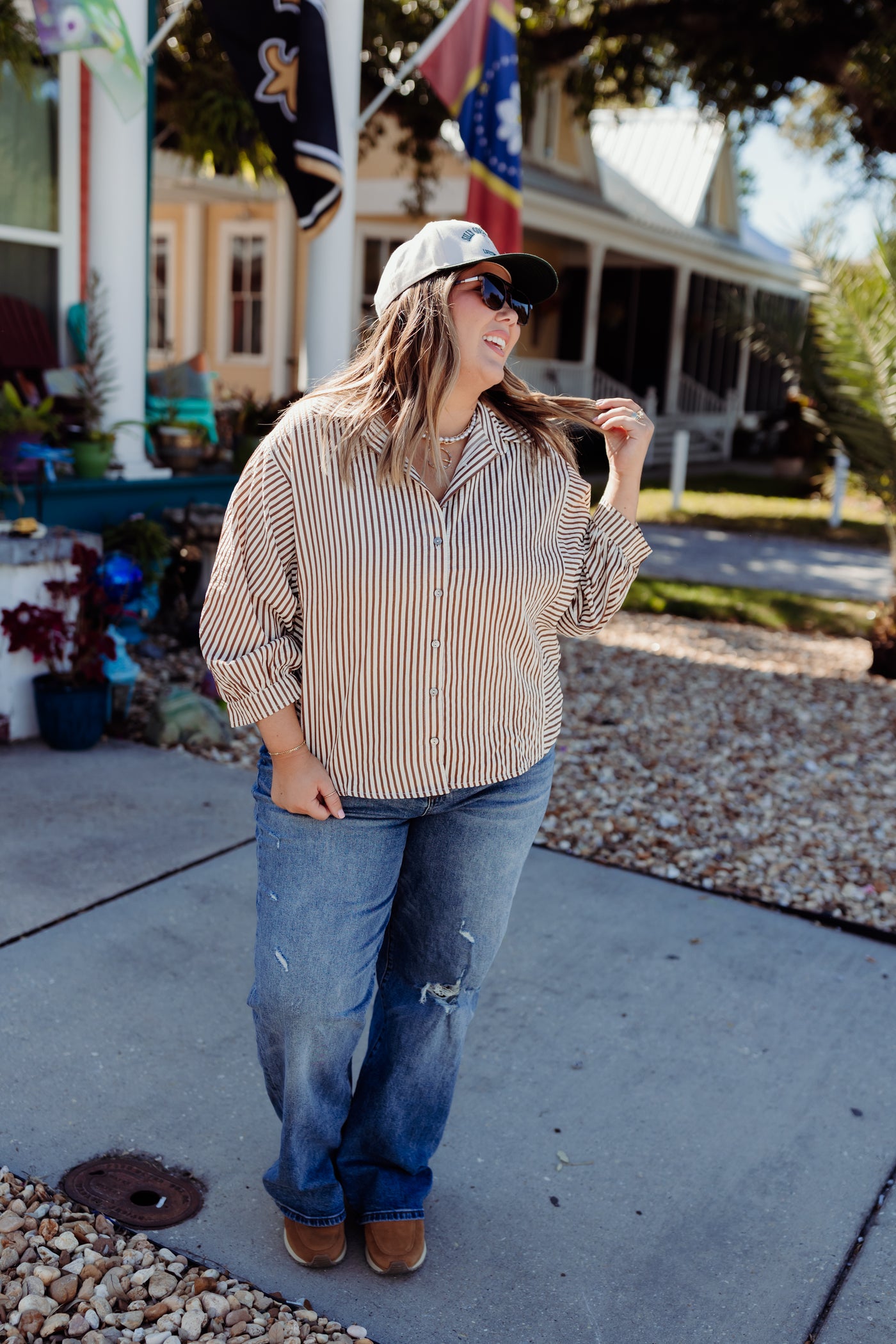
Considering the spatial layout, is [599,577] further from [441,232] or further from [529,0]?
[529,0]

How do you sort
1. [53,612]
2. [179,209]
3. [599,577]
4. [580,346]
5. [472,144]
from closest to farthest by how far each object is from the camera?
1. [599,577]
2. [53,612]
3. [472,144]
4. [179,209]
5. [580,346]

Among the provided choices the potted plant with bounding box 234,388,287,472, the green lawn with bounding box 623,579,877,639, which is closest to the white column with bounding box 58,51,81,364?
the potted plant with bounding box 234,388,287,472

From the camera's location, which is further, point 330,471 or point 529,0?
point 529,0

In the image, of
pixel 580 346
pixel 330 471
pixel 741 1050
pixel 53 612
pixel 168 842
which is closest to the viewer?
pixel 330 471

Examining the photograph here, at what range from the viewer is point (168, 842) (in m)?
4.19

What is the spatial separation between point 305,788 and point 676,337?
2050cm

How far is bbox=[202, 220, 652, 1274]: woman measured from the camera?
6.75ft

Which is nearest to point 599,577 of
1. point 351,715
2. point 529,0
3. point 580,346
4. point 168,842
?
point 351,715

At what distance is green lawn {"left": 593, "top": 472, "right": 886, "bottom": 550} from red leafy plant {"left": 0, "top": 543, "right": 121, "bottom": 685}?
8868mm

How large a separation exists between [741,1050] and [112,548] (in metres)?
4.25

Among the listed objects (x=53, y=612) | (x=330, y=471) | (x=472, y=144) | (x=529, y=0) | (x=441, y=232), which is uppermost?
(x=529, y=0)

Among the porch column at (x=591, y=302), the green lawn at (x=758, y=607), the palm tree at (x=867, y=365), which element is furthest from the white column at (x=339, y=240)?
the porch column at (x=591, y=302)

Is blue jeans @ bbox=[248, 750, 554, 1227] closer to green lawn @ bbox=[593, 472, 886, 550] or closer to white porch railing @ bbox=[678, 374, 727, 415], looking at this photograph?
green lawn @ bbox=[593, 472, 886, 550]

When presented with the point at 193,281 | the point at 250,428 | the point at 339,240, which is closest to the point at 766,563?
the point at 250,428
